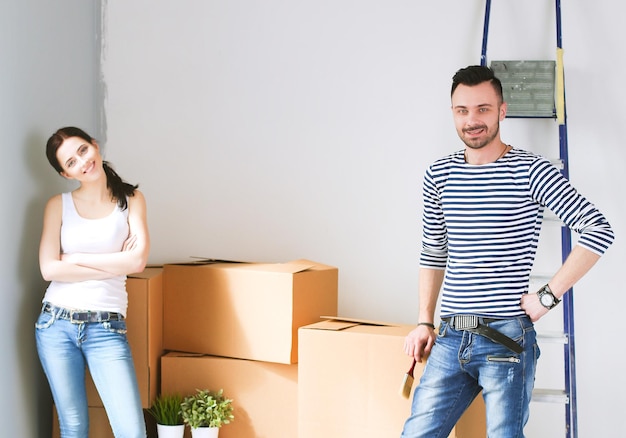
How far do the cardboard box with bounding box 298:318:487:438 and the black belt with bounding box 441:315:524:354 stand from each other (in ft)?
1.38

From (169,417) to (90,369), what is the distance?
456mm

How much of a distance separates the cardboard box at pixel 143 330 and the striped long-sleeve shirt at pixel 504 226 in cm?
117

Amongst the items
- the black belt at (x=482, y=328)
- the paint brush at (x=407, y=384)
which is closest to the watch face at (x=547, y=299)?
the black belt at (x=482, y=328)

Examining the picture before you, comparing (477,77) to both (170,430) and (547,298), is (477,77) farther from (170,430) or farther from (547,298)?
(170,430)

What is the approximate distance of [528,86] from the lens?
117 inches

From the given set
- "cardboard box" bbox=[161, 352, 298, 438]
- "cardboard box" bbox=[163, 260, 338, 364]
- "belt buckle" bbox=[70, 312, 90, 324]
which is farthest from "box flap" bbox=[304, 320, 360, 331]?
"belt buckle" bbox=[70, 312, 90, 324]

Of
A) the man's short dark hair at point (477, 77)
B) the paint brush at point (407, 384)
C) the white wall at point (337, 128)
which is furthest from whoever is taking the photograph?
the white wall at point (337, 128)

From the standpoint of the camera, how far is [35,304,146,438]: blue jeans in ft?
8.27

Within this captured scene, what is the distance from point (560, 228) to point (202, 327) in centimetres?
147

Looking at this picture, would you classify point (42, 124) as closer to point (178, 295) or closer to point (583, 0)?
point (178, 295)

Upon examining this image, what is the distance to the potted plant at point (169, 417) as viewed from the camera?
289 cm

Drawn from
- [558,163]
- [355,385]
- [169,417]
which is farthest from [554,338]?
[169,417]

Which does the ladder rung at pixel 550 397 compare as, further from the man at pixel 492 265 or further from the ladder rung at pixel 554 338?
the man at pixel 492 265

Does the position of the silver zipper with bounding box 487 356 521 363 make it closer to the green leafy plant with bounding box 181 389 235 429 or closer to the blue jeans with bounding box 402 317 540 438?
the blue jeans with bounding box 402 317 540 438
